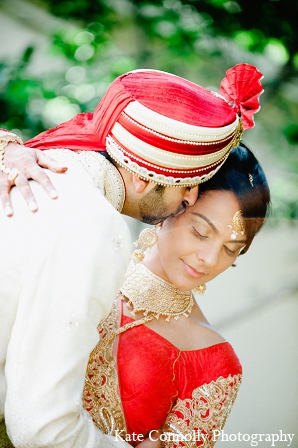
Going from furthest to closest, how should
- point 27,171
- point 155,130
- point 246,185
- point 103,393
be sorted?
point 246,185, point 103,393, point 155,130, point 27,171

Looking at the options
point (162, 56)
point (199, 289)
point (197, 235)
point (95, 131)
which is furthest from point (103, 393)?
point (162, 56)

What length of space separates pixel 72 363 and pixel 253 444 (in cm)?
105

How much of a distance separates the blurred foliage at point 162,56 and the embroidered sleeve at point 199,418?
67 cm

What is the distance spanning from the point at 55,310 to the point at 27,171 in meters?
0.35

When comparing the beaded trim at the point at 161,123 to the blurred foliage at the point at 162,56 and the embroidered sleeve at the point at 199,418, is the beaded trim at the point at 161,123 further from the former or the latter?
the embroidered sleeve at the point at 199,418

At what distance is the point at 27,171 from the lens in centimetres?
123

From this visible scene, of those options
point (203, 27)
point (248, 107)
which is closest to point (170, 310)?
point (248, 107)

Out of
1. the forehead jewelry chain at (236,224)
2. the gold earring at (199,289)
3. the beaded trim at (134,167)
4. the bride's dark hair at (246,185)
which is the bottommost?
the gold earring at (199,289)

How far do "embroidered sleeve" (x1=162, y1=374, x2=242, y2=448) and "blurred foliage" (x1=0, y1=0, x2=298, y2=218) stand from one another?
0.67 metres

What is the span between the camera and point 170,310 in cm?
179

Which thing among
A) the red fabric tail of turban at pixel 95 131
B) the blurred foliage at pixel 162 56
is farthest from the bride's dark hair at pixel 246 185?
the red fabric tail of turban at pixel 95 131

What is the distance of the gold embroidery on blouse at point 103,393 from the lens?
160 centimetres

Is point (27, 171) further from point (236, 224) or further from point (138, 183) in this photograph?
point (236, 224)

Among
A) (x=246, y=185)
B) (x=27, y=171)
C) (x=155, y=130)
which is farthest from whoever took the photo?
(x=246, y=185)
